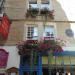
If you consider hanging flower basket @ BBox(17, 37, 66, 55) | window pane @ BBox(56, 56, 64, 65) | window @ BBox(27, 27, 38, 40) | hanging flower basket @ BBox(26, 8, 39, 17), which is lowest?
window pane @ BBox(56, 56, 64, 65)

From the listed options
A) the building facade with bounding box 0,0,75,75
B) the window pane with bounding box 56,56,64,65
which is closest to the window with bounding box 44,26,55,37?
the building facade with bounding box 0,0,75,75

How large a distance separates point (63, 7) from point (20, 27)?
312 cm

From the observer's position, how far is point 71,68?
46.1 feet

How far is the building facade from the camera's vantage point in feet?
45.9

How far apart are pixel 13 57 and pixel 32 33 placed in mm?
2028

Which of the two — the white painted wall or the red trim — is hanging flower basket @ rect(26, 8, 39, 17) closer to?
the white painted wall

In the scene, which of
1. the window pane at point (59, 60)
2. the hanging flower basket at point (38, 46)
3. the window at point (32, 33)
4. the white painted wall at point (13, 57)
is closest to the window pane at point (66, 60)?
the window pane at point (59, 60)

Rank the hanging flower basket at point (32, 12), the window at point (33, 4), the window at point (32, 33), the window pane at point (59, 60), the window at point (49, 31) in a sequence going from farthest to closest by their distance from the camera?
the window at point (33, 4)
the hanging flower basket at point (32, 12)
the window at point (49, 31)
the window at point (32, 33)
the window pane at point (59, 60)

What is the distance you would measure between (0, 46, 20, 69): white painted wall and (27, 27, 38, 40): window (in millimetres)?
1303

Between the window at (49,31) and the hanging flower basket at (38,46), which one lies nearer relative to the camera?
the hanging flower basket at (38,46)

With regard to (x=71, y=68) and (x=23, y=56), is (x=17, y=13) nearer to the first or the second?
(x=23, y=56)

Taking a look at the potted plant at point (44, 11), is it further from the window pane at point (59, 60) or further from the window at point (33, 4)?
the window pane at point (59, 60)

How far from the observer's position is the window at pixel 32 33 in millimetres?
14985

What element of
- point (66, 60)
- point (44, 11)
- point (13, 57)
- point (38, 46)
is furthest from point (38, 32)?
point (66, 60)
